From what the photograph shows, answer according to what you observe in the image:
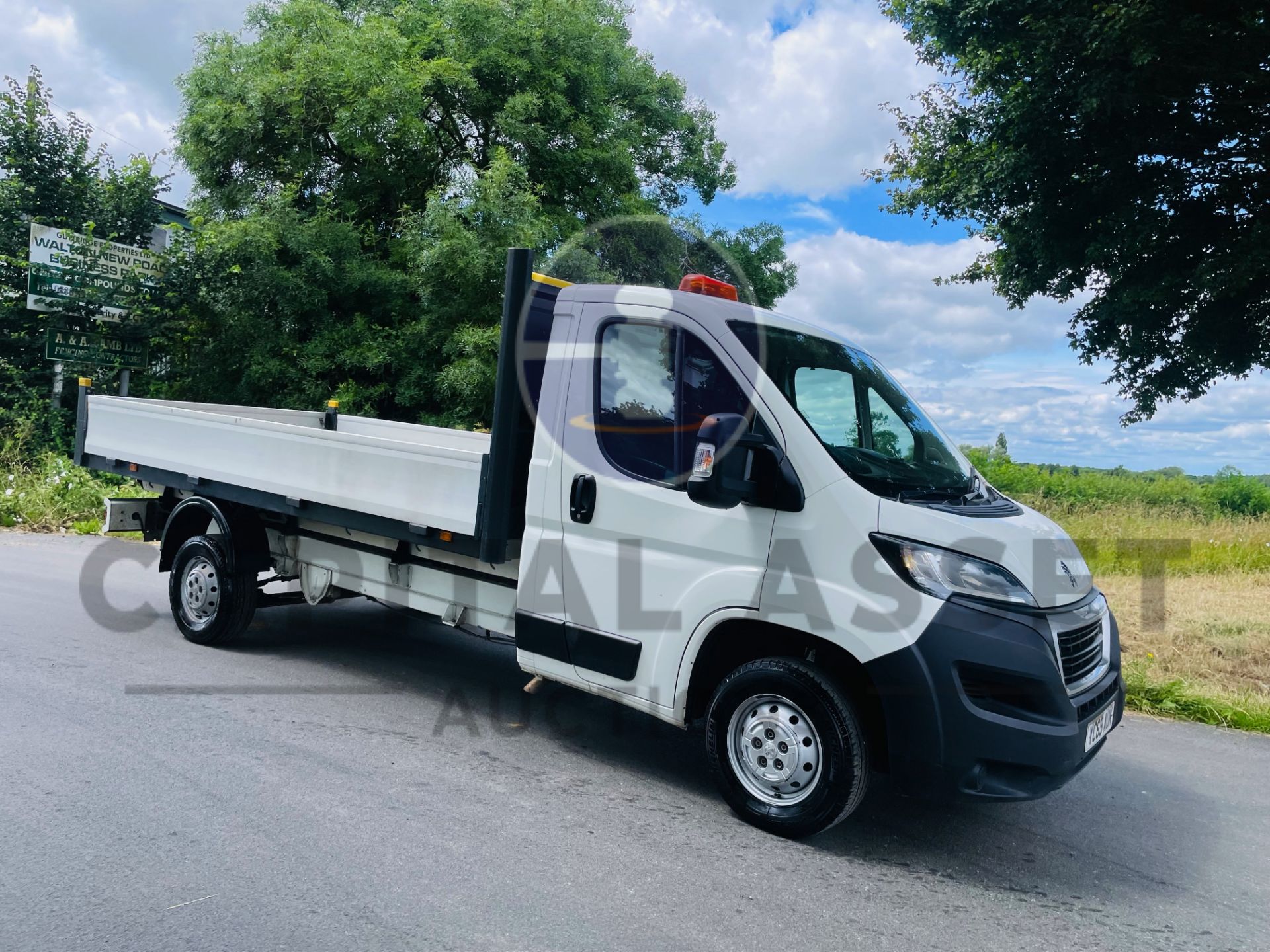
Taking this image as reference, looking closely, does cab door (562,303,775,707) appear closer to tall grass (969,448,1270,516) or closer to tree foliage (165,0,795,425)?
tree foliage (165,0,795,425)

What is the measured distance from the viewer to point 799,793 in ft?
12.2

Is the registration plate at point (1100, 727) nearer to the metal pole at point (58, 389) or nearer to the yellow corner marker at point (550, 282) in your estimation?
the yellow corner marker at point (550, 282)

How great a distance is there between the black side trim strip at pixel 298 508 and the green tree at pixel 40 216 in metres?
10.7

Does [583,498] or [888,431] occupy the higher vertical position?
[888,431]

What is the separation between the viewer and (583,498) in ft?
13.9

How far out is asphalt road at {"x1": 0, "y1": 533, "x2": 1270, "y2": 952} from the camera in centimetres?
302

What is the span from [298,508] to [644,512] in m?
2.50

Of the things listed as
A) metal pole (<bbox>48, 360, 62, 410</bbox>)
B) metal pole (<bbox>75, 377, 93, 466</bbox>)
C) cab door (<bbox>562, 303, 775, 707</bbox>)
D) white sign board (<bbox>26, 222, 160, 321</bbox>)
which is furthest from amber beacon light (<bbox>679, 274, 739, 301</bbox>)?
metal pole (<bbox>48, 360, 62, 410</bbox>)

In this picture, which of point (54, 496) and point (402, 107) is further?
point (402, 107)

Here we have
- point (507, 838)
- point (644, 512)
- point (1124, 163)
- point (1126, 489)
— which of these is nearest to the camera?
point (507, 838)

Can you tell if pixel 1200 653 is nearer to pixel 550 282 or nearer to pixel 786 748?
pixel 786 748

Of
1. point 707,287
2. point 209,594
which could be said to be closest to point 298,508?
point 209,594

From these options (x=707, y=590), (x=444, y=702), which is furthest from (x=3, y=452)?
(x=707, y=590)

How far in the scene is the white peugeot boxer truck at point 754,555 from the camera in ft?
11.4
